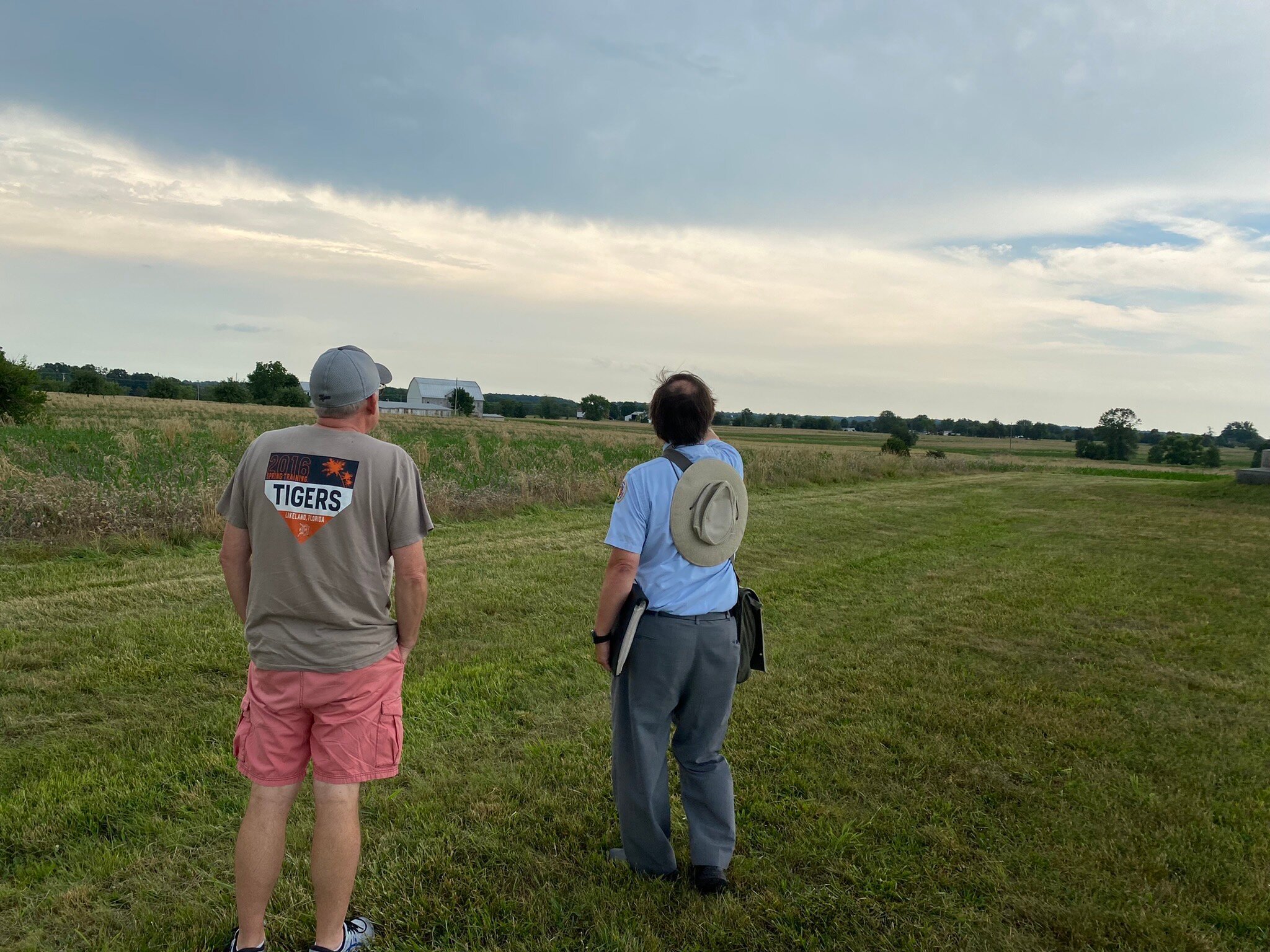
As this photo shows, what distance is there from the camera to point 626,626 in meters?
2.79

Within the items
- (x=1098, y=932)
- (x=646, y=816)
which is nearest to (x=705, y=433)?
(x=646, y=816)

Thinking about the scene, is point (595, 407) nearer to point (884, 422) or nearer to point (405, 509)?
point (884, 422)

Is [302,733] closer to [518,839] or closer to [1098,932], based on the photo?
[518,839]

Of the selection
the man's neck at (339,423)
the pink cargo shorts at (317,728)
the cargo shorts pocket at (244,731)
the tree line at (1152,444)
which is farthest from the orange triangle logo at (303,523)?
the tree line at (1152,444)

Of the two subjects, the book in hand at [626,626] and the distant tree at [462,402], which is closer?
the book in hand at [626,626]

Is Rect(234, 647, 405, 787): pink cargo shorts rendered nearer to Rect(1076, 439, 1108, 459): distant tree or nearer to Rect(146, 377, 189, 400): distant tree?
Rect(1076, 439, 1108, 459): distant tree

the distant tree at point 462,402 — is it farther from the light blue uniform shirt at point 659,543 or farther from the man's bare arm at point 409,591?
the man's bare arm at point 409,591

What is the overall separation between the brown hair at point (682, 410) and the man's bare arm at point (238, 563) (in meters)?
1.45

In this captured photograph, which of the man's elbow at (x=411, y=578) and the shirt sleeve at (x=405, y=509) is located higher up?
the shirt sleeve at (x=405, y=509)

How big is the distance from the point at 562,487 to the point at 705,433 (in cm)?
1166

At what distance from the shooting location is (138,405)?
4262cm

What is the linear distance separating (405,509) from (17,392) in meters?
25.5

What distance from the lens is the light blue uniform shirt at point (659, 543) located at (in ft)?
9.17

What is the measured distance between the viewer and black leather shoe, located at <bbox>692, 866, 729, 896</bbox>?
3021mm
